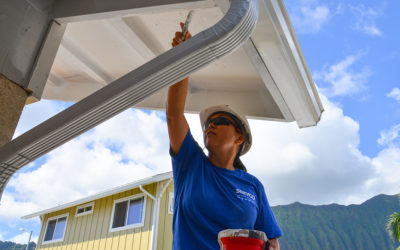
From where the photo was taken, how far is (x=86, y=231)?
8.55 metres

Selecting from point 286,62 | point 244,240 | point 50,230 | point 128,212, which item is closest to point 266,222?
point 286,62

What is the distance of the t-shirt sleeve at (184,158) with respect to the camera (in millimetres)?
1611

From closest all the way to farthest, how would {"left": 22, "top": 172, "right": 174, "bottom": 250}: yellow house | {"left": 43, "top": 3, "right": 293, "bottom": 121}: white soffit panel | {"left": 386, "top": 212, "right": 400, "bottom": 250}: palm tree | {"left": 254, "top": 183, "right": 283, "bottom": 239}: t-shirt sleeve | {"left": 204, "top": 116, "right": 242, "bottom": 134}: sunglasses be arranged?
1. {"left": 254, "top": 183, "right": 283, "bottom": 239}: t-shirt sleeve
2. {"left": 204, "top": 116, "right": 242, "bottom": 134}: sunglasses
3. {"left": 43, "top": 3, "right": 293, "bottom": 121}: white soffit panel
4. {"left": 22, "top": 172, "right": 174, "bottom": 250}: yellow house
5. {"left": 386, "top": 212, "right": 400, "bottom": 250}: palm tree

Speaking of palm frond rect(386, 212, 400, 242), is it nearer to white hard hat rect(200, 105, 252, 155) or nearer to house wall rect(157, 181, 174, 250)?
house wall rect(157, 181, 174, 250)

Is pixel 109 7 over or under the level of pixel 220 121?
over

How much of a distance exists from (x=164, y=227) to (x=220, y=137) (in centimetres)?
567

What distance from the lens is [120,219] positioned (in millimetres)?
7797

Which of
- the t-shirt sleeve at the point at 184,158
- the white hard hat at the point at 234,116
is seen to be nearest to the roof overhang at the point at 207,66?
the white hard hat at the point at 234,116

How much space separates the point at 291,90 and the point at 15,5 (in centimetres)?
154

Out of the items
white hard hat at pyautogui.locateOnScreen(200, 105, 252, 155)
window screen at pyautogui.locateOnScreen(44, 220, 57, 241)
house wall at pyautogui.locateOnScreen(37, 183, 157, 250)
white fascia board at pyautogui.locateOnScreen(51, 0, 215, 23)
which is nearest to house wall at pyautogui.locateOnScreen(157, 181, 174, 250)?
house wall at pyautogui.locateOnScreen(37, 183, 157, 250)

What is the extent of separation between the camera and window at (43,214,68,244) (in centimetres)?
939

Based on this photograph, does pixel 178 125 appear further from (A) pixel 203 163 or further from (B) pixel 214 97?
(B) pixel 214 97

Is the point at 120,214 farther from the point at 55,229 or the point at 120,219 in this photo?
the point at 55,229

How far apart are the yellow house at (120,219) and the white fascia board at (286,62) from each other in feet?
17.3
